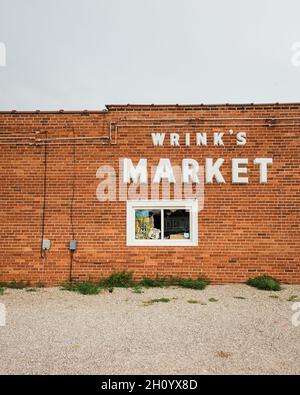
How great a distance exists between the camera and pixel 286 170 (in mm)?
9219

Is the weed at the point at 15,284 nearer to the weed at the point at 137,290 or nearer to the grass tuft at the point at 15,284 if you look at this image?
the grass tuft at the point at 15,284

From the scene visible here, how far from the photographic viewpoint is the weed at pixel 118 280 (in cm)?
900

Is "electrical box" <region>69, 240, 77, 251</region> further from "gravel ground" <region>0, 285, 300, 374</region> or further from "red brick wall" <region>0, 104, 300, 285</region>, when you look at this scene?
"gravel ground" <region>0, 285, 300, 374</region>

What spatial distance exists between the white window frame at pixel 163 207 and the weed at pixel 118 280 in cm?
74

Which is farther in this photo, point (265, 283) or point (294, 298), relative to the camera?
point (265, 283)

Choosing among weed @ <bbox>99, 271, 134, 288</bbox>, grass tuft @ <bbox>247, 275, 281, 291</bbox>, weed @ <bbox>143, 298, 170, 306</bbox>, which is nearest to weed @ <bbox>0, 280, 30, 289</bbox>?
weed @ <bbox>99, 271, 134, 288</bbox>

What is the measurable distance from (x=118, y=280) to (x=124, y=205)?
181cm

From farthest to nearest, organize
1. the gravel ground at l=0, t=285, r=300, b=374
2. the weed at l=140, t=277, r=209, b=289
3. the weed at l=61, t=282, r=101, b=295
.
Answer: the weed at l=140, t=277, r=209, b=289 < the weed at l=61, t=282, r=101, b=295 < the gravel ground at l=0, t=285, r=300, b=374

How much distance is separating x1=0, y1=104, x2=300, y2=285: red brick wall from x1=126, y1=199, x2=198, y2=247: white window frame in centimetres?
14

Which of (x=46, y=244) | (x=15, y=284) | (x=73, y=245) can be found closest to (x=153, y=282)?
(x=73, y=245)

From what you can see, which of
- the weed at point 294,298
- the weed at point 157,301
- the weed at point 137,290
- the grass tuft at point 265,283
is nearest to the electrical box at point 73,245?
the weed at point 137,290

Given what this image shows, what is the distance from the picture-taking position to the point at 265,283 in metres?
8.66

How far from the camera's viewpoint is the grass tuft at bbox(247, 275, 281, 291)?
339 inches

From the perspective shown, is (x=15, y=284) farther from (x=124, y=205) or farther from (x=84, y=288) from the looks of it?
(x=124, y=205)
